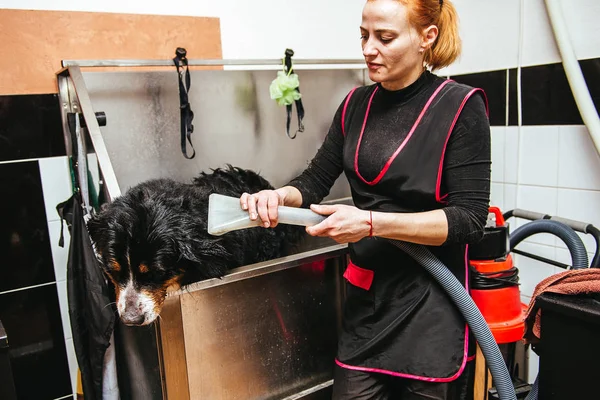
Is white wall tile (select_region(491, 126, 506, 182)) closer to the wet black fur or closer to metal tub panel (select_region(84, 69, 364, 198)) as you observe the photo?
metal tub panel (select_region(84, 69, 364, 198))

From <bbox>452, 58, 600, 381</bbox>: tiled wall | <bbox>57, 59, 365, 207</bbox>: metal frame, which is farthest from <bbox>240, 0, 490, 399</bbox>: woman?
<bbox>452, 58, 600, 381</bbox>: tiled wall

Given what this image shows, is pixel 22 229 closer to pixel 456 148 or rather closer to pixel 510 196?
pixel 456 148

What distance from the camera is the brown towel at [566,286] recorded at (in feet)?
3.26

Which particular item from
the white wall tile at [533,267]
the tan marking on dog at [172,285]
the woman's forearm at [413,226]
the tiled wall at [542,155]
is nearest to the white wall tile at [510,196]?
the tiled wall at [542,155]

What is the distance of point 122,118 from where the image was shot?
1790mm

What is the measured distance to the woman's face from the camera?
1127mm

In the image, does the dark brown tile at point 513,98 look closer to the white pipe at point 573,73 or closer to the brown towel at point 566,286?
the white pipe at point 573,73

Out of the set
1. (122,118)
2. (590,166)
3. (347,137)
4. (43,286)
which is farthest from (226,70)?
(590,166)

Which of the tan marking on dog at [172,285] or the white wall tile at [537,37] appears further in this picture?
the white wall tile at [537,37]

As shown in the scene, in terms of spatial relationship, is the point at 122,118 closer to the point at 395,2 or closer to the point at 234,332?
the point at 234,332

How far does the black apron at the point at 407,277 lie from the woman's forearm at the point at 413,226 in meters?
0.07

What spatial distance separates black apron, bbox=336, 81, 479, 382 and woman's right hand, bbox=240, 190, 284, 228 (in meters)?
0.25

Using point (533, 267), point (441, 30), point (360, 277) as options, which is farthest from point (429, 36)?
point (533, 267)

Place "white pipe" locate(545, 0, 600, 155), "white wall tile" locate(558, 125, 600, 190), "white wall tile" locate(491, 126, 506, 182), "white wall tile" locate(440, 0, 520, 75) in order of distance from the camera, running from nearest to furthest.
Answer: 1. "white pipe" locate(545, 0, 600, 155)
2. "white wall tile" locate(558, 125, 600, 190)
3. "white wall tile" locate(440, 0, 520, 75)
4. "white wall tile" locate(491, 126, 506, 182)
